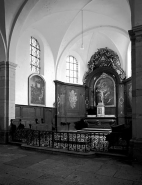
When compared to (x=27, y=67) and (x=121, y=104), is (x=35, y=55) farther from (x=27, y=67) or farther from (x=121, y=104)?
(x=121, y=104)

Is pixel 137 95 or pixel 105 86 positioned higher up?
pixel 105 86

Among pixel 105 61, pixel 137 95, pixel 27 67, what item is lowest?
pixel 137 95

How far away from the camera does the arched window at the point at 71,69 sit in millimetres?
17969

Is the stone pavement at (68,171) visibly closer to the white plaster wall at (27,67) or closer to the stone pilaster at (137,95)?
the stone pilaster at (137,95)

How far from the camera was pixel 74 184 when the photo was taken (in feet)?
14.1

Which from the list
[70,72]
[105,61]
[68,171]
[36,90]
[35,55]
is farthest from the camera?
[70,72]

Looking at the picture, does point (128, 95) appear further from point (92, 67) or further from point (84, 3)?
point (84, 3)

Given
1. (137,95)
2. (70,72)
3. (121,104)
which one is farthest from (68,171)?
(70,72)

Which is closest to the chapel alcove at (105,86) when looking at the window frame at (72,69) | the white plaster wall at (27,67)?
the window frame at (72,69)

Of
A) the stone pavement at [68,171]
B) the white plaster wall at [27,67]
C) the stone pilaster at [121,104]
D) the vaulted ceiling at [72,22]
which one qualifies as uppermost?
the vaulted ceiling at [72,22]

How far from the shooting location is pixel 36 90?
14.2m

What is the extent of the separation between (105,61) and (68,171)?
13.8 m

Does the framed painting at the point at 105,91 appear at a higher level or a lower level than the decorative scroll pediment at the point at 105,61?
lower

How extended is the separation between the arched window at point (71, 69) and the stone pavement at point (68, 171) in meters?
11.8
